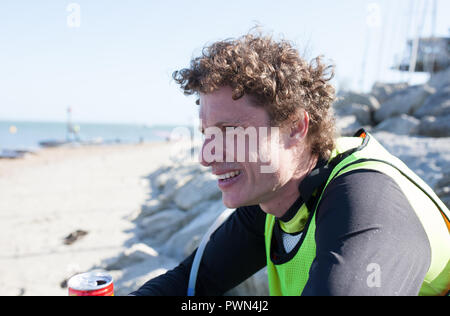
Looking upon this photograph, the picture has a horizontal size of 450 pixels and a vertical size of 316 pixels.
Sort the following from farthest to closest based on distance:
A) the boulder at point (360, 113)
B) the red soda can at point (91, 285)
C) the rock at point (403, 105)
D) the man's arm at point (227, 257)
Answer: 1. the boulder at point (360, 113)
2. the rock at point (403, 105)
3. the man's arm at point (227, 257)
4. the red soda can at point (91, 285)

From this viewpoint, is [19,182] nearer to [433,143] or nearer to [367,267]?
[433,143]

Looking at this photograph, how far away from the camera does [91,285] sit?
139 cm

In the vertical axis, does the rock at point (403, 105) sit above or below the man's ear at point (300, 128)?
above

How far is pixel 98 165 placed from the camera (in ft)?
47.8

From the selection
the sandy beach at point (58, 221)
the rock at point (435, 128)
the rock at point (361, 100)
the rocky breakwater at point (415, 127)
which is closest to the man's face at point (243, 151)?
the rocky breakwater at point (415, 127)

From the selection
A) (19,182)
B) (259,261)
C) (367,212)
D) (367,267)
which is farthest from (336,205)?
(19,182)

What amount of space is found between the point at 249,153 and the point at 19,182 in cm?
1156

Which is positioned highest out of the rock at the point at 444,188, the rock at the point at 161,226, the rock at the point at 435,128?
the rock at the point at 435,128

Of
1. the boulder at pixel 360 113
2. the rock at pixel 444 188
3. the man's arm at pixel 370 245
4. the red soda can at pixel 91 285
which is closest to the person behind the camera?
the man's arm at pixel 370 245

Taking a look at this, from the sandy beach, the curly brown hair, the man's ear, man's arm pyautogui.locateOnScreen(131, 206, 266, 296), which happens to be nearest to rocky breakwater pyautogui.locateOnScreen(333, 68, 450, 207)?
the curly brown hair

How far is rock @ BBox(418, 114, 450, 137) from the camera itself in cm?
608

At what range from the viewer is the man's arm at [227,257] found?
1.91 m

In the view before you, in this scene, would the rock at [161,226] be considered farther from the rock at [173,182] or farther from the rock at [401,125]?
the rock at [401,125]

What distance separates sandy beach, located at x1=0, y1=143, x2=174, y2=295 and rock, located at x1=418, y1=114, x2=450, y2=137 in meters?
5.56
